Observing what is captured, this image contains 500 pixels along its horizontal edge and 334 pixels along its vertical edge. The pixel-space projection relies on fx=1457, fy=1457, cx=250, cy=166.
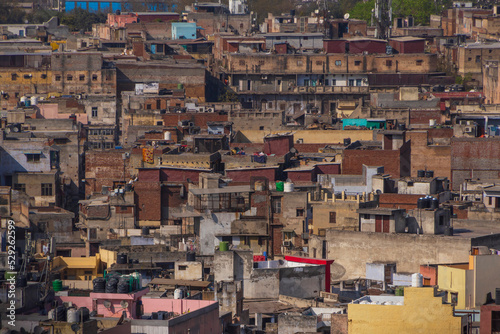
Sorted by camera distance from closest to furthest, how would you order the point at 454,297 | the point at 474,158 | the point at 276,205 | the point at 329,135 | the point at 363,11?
the point at 454,297 < the point at 276,205 < the point at 474,158 < the point at 329,135 < the point at 363,11

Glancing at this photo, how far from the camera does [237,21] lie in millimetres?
144625

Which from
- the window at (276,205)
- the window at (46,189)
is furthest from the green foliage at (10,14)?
the window at (276,205)

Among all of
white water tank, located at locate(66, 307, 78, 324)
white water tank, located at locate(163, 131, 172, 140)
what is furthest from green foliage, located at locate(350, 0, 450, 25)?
white water tank, located at locate(66, 307, 78, 324)

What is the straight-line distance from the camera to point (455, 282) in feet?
152

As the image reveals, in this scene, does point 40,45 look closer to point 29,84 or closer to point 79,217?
point 29,84

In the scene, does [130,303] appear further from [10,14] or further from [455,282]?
[10,14]

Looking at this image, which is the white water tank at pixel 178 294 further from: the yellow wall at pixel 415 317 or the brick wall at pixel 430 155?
the brick wall at pixel 430 155

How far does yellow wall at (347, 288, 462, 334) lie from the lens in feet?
131

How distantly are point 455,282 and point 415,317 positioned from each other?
669 cm

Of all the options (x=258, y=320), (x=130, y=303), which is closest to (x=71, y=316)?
(x=130, y=303)

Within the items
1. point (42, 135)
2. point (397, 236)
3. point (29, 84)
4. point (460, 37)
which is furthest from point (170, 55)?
point (397, 236)

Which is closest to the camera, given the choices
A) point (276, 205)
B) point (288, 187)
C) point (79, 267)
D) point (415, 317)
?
point (415, 317)

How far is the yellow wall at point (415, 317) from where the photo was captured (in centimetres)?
3981

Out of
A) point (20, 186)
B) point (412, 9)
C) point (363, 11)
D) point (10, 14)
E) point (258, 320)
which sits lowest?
point (258, 320)
